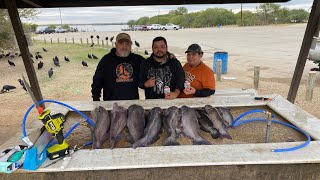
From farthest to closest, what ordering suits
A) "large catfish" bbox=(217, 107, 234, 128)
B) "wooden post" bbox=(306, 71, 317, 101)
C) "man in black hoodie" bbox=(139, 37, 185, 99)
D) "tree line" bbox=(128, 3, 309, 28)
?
"tree line" bbox=(128, 3, 309, 28) < "wooden post" bbox=(306, 71, 317, 101) < "man in black hoodie" bbox=(139, 37, 185, 99) < "large catfish" bbox=(217, 107, 234, 128)

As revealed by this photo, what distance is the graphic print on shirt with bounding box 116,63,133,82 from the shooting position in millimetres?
4293

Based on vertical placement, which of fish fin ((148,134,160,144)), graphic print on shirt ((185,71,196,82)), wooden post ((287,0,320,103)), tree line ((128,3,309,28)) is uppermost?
tree line ((128,3,309,28))

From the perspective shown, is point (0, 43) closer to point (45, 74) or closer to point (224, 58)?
point (45, 74)

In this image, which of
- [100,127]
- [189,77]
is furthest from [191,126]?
[189,77]

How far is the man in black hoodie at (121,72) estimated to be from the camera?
4.30 metres

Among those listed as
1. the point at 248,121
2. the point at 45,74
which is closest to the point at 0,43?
A: the point at 45,74

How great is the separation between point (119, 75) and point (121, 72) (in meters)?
0.06

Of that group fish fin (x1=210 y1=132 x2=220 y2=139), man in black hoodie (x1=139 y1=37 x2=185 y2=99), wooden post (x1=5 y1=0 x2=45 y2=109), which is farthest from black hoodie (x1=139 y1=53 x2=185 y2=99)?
wooden post (x1=5 y1=0 x2=45 y2=109)

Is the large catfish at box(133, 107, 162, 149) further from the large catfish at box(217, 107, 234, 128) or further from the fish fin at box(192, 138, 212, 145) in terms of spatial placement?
the large catfish at box(217, 107, 234, 128)

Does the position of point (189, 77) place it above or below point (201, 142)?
above

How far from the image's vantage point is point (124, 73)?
430 cm

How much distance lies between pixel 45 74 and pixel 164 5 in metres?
11.2

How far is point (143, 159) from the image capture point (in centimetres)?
229

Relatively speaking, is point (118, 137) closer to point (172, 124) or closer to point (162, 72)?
point (172, 124)
